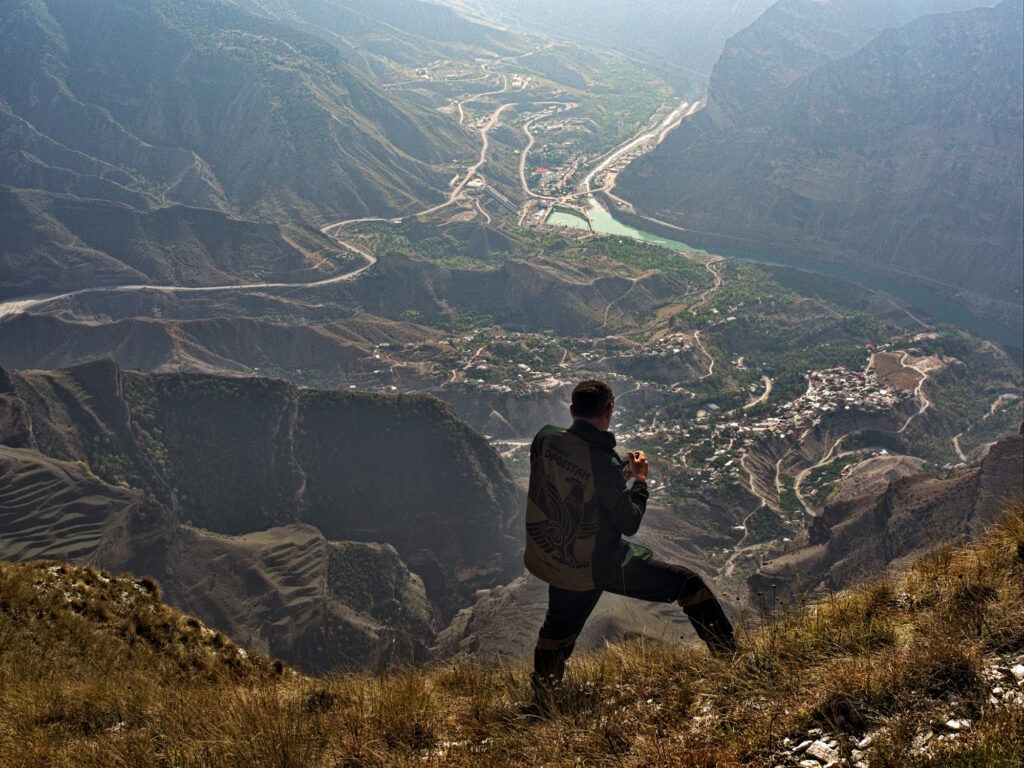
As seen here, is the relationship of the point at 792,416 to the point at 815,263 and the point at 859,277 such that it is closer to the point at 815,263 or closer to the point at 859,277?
the point at 859,277

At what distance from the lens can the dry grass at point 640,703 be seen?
371 centimetres

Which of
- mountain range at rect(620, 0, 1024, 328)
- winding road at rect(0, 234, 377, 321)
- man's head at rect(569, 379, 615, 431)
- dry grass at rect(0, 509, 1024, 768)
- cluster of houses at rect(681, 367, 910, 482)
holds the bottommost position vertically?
winding road at rect(0, 234, 377, 321)

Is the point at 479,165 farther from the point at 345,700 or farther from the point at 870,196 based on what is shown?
the point at 345,700

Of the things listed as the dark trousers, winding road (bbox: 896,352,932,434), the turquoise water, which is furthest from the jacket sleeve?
the turquoise water

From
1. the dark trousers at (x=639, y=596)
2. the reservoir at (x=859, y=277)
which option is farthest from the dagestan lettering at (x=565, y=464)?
the reservoir at (x=859, y=277)

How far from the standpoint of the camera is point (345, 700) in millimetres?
5090

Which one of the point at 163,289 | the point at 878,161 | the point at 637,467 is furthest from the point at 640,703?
the point at 878,161

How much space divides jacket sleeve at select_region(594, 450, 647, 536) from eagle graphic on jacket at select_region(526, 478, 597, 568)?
88 mm

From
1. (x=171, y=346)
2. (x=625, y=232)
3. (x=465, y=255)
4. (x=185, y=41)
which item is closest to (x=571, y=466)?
(x=171, y=346)

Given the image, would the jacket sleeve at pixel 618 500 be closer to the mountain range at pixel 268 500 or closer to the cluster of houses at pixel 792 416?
the mountain range at pixel 268 500

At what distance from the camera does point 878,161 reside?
85438mm

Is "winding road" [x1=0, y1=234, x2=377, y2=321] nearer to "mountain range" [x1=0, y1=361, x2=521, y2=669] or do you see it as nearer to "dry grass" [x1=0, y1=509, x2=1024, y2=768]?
"mountain range" [x1=0, y1=361, x2=521, y2=669]

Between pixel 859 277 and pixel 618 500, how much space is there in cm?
8541

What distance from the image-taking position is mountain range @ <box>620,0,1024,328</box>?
77.6 metres
